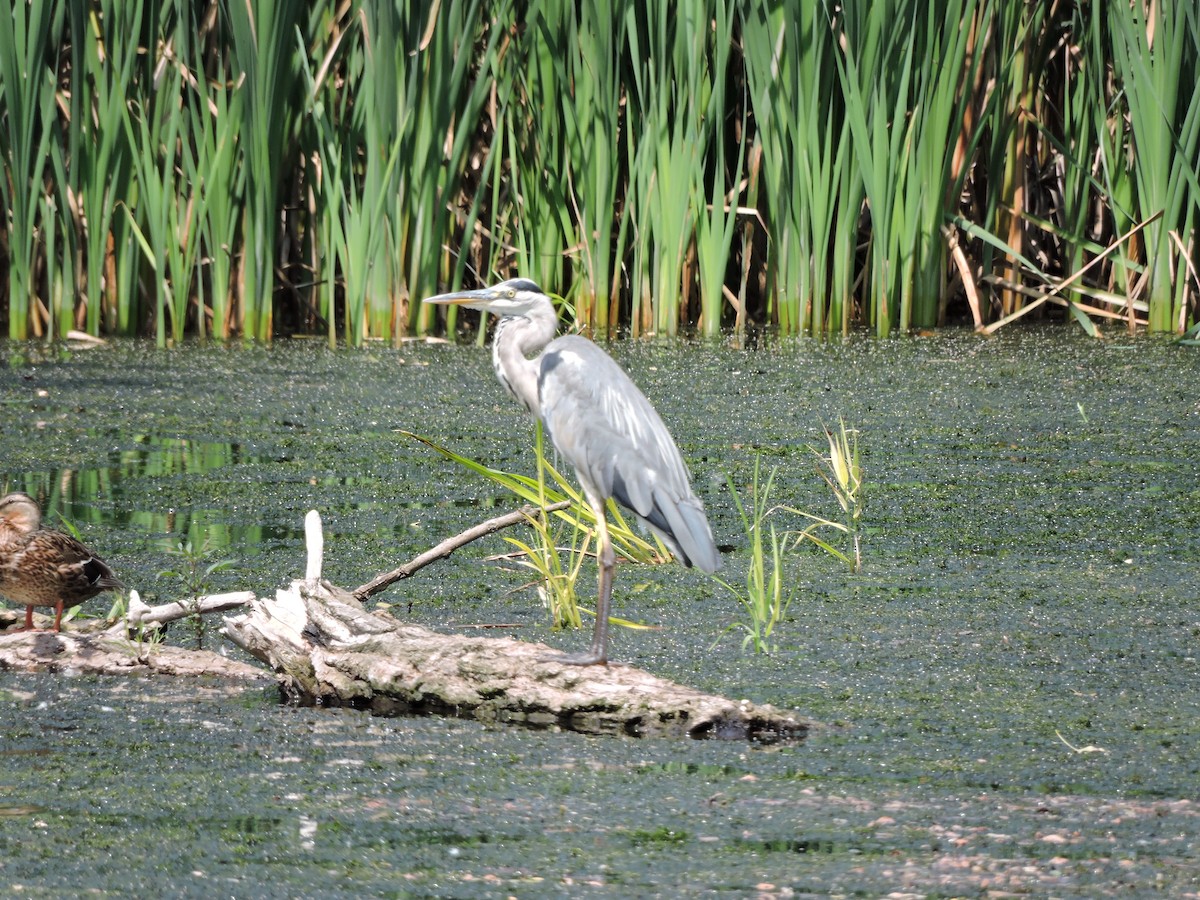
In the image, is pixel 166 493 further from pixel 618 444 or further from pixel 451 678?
pixel 451 678

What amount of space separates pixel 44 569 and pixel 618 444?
3.45 feet

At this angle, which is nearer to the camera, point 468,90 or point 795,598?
point 795,598

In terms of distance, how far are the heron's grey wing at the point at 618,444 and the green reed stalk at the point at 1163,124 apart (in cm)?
386

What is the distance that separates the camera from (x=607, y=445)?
329cm

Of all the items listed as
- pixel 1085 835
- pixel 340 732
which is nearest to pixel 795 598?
pixel 340 732

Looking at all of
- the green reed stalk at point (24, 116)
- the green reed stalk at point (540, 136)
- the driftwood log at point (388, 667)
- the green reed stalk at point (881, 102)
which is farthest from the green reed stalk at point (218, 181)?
the driftwood log at point (388, 667)

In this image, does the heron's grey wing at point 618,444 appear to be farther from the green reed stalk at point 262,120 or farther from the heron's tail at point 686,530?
the green reed stalk at point 262,120

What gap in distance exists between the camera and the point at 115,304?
24.0 ft

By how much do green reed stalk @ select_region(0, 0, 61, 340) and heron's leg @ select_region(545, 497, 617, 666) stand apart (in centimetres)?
396

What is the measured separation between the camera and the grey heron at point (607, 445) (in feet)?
10.3

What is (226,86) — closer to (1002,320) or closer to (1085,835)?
(1002,320)

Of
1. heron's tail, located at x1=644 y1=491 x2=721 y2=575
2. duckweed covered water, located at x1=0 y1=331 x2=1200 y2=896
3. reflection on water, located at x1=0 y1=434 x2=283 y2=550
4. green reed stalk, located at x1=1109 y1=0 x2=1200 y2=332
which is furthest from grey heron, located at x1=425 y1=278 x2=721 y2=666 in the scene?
green reed stalk, located at x1=1109 y1=0 x2=1200 y2=332

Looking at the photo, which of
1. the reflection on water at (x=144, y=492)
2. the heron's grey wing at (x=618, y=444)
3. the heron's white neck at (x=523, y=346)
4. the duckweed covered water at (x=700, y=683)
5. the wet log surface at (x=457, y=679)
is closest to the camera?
the duckweed covered water at (x=700, y=683)

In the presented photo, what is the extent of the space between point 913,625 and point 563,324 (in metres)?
3.99
